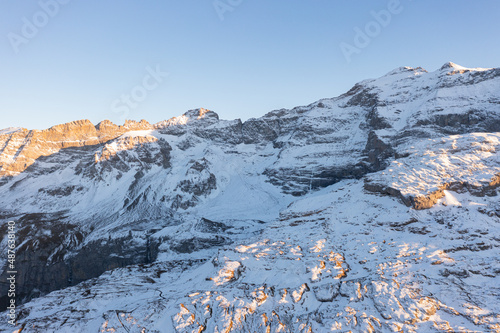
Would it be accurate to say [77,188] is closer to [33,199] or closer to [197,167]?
[33,199]

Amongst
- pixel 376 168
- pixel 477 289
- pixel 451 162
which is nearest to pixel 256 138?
pixel 376 168

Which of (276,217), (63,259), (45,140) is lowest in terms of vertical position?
(63,259)

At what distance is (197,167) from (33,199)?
74.7 meters

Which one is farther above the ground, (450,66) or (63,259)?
(450,66)

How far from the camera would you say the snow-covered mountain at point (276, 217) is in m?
37.0

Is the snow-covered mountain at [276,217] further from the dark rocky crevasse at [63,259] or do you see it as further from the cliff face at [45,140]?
the cliff face at [45,140]

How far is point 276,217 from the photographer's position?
346 feet

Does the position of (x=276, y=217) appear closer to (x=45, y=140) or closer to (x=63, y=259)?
(x=63, y=259)

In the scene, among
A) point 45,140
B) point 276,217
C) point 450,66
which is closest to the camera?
point 276,217

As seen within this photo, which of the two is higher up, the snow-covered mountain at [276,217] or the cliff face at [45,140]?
the cliff face at [45,140]

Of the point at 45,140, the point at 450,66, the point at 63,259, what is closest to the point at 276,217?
the point at 63,259

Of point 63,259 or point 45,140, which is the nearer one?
point 63,259

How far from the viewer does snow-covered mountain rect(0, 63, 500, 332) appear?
121ft

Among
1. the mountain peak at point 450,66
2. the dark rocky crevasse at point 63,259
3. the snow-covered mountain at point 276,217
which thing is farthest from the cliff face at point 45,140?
the mountain peak at point 450,66
